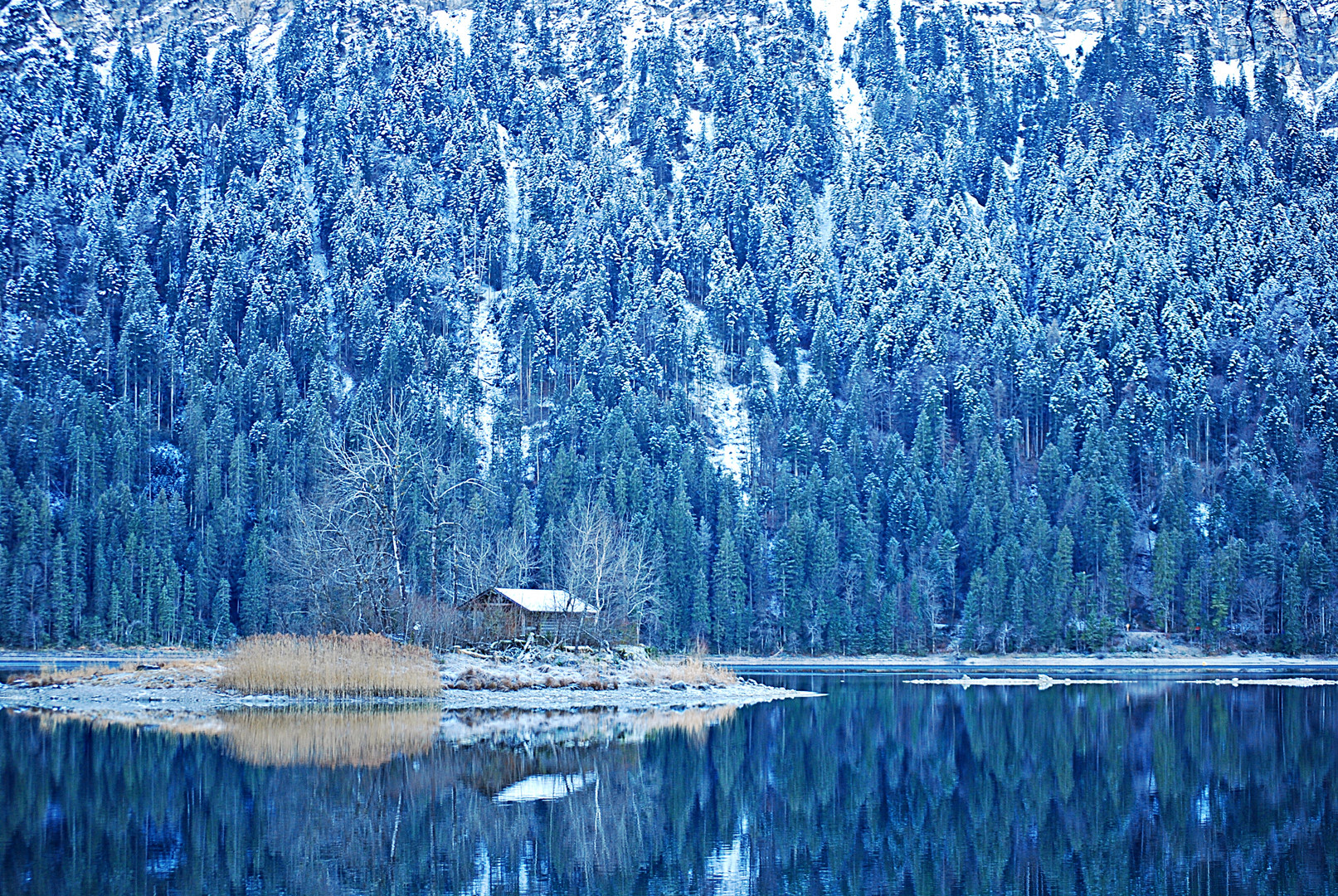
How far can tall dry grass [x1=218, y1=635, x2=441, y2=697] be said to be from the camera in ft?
160

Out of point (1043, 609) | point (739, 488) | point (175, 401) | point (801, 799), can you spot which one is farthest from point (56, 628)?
point (801, 799)

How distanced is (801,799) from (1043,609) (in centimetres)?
8329

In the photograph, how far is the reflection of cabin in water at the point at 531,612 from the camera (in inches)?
2682

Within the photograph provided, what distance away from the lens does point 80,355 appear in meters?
148

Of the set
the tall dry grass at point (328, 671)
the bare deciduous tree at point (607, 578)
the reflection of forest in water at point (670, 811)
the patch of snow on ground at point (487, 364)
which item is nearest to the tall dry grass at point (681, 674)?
the bare deciduous tree at point (607, 578)

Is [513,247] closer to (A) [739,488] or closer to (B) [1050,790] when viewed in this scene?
(A) [739,488]

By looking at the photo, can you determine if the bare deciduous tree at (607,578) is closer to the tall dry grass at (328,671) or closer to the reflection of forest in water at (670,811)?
the tall dry grass at (328,671)

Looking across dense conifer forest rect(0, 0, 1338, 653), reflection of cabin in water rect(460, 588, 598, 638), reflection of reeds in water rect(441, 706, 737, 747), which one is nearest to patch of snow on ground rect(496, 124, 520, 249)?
dense conifer forest rect(0, 0, 1338, 653)

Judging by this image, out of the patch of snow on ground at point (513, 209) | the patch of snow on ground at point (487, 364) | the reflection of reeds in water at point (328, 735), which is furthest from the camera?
the patch of snow on ground at point (513, 209)

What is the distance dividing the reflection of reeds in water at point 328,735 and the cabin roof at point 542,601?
27139mm

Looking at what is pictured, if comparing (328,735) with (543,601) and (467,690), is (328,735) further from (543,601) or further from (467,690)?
(543,601)

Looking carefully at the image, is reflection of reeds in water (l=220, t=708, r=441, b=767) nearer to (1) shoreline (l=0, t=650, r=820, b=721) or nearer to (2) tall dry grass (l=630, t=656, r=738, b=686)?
(1) shoreline (l=0, t=650, r=820, b=721)

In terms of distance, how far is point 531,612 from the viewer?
7406cm

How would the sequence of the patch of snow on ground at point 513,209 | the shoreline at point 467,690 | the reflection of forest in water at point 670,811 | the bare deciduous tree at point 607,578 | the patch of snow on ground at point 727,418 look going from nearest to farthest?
the reflection of forest in water at point 670,811
the shoreline at point 467,690
the bare deciduous tree at point 607,578
the patch of snow on ground at point 727,418
the patch of snow on ground at point 513,209
